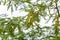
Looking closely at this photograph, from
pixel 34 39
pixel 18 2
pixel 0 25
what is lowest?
pixel 34 39

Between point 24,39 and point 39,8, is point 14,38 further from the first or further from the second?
point 39,8

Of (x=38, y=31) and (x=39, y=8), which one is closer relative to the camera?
(x=39, y=8)

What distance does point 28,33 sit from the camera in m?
1.06

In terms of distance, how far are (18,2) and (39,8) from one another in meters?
0.18

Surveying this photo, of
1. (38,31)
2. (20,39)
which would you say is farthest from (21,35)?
(38,31)

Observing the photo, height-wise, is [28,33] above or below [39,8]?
below

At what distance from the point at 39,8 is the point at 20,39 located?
0.22 m

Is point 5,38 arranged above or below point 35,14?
below

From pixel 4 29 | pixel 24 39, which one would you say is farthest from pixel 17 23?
pixel 24 39

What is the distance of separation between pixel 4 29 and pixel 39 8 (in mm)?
213

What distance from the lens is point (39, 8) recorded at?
898mm

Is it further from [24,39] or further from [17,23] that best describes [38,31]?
[17,23]

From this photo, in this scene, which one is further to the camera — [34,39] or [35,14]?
[34,39]

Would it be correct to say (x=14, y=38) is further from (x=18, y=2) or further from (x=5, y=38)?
(x=18, y=2)
